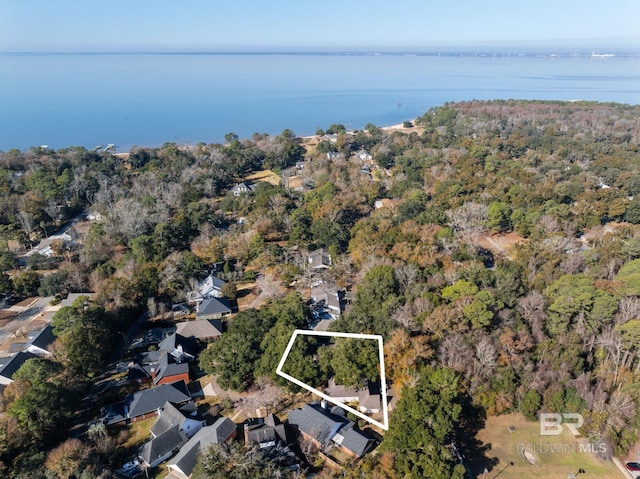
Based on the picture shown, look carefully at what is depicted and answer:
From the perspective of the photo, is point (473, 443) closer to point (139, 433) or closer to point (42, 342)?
point (139, 433)

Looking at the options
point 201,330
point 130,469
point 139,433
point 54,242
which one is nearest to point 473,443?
point 130,469

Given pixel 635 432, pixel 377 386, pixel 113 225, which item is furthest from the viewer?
pixel 113 225

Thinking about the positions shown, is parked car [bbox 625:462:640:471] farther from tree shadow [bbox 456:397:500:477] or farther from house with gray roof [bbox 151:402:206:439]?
house with gray roof [bbox 151:402:206:439]

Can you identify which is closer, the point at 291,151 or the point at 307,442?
the point at 307,442

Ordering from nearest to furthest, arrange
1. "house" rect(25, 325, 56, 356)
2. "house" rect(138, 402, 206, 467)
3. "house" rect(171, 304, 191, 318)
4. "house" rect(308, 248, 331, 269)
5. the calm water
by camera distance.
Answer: "house" rect(138, 402, 206, 467) → "house" rect(25, 325, 56, 356) → "house" rect(171, 304, 191, 318) → "house" rect(308, 248, 331, 269) → the calm water

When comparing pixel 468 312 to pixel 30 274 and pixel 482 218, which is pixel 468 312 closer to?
pixel 482 218

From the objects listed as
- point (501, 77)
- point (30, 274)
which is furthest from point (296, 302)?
point (501, 77)

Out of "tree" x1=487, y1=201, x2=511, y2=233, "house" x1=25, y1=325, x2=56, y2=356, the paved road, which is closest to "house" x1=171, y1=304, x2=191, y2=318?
"house" x1=25, y1=325, x2=56, y2=356

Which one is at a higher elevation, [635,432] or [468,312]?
[468,312]
